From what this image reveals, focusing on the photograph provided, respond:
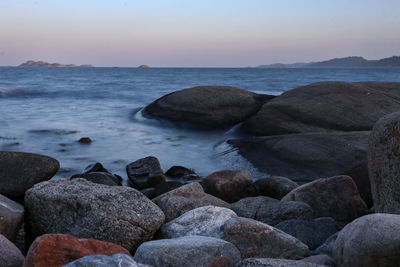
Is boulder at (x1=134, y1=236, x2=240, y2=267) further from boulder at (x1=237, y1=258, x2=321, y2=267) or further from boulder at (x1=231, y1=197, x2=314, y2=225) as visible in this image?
boulder at (x1=231, y1=197, x2=314, y2=225)

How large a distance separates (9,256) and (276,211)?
9.41ft

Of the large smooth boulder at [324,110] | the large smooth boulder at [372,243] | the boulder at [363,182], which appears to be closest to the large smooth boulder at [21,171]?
the boulder at [363,182]

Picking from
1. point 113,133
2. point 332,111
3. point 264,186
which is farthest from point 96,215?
point 113,133

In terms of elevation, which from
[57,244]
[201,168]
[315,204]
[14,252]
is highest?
[57,244]

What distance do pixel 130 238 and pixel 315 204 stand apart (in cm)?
253

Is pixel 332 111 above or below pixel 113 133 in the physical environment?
above

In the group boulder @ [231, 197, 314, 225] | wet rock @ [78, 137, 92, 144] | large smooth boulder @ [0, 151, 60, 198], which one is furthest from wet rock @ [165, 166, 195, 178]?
wet rock @ [78, 137, 92, 144]

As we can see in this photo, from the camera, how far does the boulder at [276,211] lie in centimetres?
464

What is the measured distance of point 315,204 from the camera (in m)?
5.12

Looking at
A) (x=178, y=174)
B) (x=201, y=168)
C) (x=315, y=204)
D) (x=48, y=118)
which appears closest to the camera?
(x=315, y=204)

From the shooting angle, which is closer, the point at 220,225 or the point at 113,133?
the point at 220,225

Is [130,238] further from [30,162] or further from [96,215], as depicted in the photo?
[30,162]

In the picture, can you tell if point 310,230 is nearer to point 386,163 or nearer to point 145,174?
point 386,163

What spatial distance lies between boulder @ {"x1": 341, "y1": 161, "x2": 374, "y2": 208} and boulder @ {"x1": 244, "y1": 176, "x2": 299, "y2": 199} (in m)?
1.03
